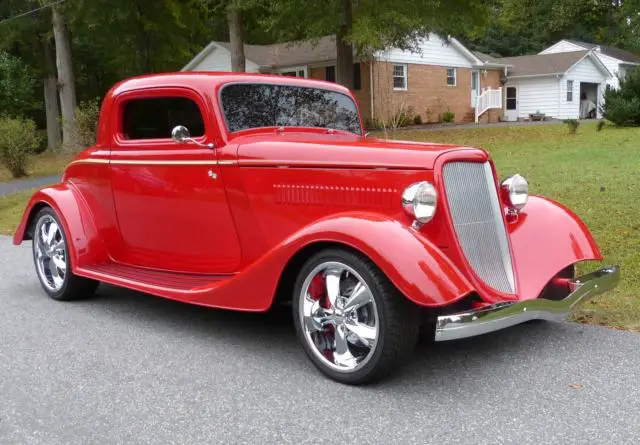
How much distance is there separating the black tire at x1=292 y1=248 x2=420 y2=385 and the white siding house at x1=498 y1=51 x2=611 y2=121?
119ft

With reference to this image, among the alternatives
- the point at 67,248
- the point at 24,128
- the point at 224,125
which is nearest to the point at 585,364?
the point at 224,125

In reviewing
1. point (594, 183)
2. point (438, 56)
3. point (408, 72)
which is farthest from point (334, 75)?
point (594, 183)

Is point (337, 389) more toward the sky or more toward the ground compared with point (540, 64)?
more toward the ground

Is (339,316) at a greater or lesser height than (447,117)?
lesser

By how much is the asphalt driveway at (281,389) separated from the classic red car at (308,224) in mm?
304

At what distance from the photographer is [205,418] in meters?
3.14

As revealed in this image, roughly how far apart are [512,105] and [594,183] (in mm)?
30650

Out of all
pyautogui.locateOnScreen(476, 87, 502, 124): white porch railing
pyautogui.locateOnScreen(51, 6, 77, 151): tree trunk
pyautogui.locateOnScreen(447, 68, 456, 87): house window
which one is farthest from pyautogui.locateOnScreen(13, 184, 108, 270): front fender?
pyautogui.locateOnScreen(476, 87, 502, 124): white porch railing

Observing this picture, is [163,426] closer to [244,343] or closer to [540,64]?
[244,343]

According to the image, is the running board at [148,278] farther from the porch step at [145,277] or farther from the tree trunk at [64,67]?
the tree trunk at [64,67]

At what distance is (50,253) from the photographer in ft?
18.3

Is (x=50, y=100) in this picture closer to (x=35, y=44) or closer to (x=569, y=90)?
(x=35, y=44)

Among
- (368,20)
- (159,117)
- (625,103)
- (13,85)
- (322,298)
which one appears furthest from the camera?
(13,85)

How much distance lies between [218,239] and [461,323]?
6.42 feet
